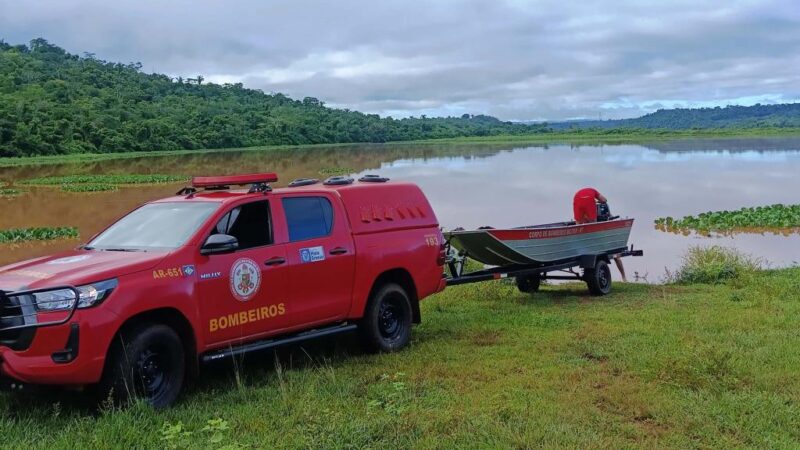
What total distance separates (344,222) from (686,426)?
4.04 metres

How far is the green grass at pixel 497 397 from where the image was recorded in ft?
16.7

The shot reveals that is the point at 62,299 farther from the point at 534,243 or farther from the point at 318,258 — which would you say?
the point at 534,243

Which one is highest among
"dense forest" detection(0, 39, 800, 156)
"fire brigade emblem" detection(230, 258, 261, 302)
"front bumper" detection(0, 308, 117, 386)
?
"dense forest" detection(0, 39, 800, 156)

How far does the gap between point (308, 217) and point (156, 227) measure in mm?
1531

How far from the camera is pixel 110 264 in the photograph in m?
5.85

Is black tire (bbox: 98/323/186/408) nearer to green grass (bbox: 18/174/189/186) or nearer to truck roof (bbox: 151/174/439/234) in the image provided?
truck roof (bbox: 151/174/439/234)

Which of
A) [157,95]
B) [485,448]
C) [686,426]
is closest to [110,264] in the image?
[485,448]

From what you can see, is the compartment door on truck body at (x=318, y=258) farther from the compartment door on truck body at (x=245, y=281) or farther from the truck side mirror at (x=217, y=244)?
the truck side mirror at (x=217, y=244)

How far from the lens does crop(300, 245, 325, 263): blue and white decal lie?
286 inches

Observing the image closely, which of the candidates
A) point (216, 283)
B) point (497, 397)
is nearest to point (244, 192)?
point (216, 283)

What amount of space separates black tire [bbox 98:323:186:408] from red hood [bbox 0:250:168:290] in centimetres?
51

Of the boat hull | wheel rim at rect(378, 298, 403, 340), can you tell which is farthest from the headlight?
the boat hull

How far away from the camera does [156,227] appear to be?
688 centimetres

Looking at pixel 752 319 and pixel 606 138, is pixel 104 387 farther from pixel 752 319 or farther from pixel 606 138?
pixel 606 138
